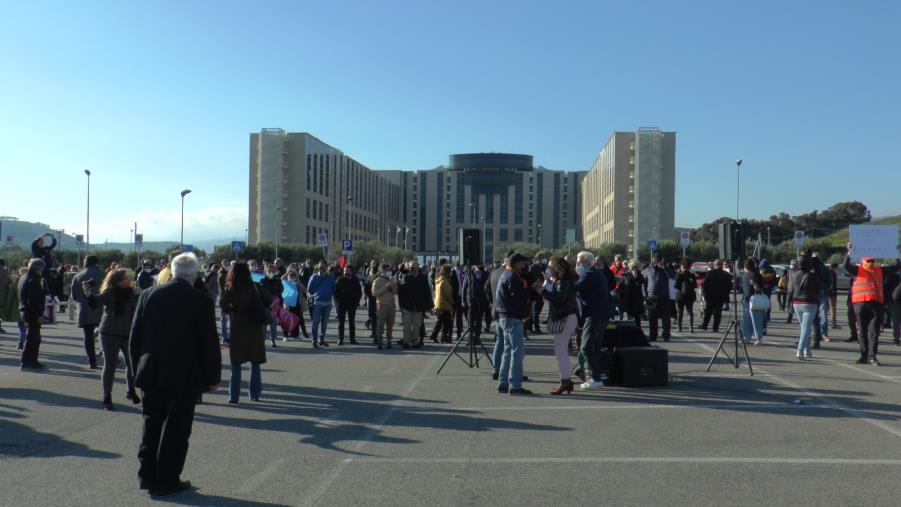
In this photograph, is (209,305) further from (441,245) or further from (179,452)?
(441,245)

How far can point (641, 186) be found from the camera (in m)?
93.1

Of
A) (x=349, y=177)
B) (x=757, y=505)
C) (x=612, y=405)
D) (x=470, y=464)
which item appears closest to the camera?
(x=757, y=505)

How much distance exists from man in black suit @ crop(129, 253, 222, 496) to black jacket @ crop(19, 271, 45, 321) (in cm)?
782

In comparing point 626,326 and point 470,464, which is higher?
point 626,326

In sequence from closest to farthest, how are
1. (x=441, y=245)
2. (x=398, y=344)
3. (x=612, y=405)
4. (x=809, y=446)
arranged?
(x=809, y=446) < (x=612, y=405) < (x=398, y=344) < (x=441, y=245)

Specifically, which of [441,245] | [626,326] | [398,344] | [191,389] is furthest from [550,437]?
[441,245]

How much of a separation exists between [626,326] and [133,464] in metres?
7.63

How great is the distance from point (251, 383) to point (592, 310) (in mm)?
4765

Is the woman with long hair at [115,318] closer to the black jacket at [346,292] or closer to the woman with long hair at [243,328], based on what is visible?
the woman with long hair at [243,328]

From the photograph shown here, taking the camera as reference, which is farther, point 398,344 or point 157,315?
point 398,344

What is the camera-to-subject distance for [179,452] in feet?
19.8

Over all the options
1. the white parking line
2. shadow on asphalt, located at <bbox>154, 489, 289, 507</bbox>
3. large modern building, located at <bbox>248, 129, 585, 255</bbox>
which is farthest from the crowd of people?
large modern building, located at <bbox>248, 129, 585, 255</bbox>

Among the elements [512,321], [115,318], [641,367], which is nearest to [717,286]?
[641,367]

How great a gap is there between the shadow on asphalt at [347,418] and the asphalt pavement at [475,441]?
36 mm
